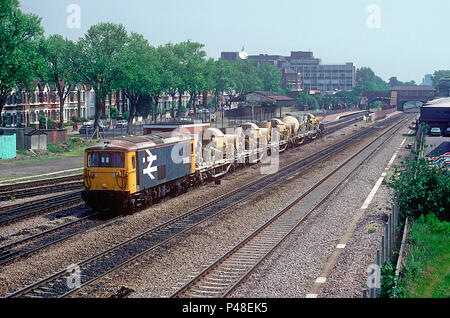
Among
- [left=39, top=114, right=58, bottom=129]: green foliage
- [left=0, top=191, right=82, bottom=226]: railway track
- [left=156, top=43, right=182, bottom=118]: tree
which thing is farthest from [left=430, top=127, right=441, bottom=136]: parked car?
[left=39, top=114, right=58, bottom=129]: green foliage

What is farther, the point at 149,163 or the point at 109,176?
the point at 149,163

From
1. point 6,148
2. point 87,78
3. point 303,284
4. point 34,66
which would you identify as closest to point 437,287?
point 303,284

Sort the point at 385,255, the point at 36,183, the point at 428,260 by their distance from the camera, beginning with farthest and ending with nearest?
the point at 36,183 < the point at 428,260 < the point at 385,255

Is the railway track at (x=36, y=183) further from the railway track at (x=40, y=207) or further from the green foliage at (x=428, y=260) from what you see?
the green foliage at (x=428, y=260)

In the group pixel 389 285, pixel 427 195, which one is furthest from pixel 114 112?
pixel 389 285

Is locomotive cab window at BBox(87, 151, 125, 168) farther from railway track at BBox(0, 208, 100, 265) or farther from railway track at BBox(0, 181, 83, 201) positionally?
railway track at BBox(0, 181, 83, 201)

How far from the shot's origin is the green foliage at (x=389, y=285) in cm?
1459

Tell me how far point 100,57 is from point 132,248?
55774mm

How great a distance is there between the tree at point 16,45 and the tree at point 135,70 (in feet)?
58.8

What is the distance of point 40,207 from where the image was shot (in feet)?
93.8

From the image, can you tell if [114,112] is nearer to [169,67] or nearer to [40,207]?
[169,67]

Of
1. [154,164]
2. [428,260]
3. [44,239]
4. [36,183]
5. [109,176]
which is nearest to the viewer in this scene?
[428,260]
